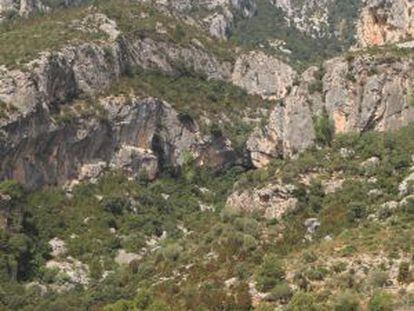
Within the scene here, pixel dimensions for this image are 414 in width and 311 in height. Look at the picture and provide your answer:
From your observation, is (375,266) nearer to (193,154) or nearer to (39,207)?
(39,207)

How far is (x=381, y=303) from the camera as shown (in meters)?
77.6

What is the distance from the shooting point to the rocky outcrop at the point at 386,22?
14931 cm

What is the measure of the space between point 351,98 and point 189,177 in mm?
42643

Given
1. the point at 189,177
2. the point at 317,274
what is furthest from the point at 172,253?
the point at 189,177

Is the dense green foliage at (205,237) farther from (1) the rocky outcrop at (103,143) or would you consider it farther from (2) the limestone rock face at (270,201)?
(1) the rocky outcrop at (103,143)

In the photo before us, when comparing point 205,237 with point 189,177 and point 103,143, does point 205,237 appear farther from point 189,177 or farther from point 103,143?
point 189,177

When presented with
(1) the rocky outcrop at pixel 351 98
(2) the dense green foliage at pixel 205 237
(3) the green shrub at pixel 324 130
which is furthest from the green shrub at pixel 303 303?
(3) the green shrub at pixel 324 130

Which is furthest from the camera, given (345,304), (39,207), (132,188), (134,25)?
(134,25)

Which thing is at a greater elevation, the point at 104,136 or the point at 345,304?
the point at 104,136

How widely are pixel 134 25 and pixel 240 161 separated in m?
36.3

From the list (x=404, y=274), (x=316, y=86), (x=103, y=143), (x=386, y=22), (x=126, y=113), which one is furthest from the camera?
(x=126, y=113)

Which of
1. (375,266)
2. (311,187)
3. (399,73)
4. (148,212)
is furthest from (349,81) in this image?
(375,266)

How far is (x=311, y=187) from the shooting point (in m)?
118

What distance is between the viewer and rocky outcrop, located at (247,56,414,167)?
13225 cm
